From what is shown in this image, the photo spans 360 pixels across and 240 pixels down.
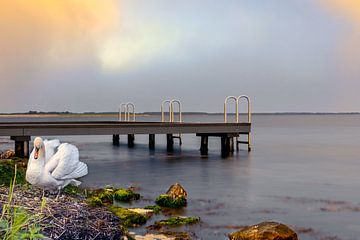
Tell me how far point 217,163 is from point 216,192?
40.4 ft

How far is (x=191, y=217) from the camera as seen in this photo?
17297 millimetres

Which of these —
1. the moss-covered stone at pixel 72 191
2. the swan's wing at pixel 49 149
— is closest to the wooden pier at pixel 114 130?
the moss-covered stone at pixel 72 191

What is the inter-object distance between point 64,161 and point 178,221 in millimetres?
6462

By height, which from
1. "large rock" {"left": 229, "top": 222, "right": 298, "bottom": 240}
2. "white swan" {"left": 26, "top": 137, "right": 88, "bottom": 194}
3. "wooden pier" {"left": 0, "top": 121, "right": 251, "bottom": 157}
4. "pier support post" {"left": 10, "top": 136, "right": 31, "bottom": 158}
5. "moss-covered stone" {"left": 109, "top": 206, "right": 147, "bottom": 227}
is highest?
"white swan" {"left": 26, "top": 137, "right": 88, "bottom": 194}

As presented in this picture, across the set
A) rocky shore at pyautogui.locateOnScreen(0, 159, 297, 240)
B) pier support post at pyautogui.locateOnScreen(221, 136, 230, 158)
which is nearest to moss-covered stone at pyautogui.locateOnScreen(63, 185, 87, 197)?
rocky shore at pyautogui.locateOnScreen(0, 159, 297, 240)

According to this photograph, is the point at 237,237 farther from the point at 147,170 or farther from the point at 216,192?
the point at 147,170

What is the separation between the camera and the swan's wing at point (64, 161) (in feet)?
34.8

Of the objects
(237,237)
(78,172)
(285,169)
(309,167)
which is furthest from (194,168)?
(78,172)

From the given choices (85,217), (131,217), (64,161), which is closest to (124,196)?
(131,217)

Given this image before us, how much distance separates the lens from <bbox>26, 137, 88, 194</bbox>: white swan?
10.3 metres

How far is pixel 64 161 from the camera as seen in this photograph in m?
10.8

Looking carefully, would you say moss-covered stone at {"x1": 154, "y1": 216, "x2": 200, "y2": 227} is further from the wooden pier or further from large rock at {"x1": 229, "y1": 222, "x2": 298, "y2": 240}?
the wooden pier

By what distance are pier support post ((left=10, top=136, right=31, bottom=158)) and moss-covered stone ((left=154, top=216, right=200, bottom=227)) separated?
19.3m

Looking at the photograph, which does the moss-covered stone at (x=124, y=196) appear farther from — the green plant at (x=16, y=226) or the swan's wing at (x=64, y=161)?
the green plant at (x=16, y=226)
